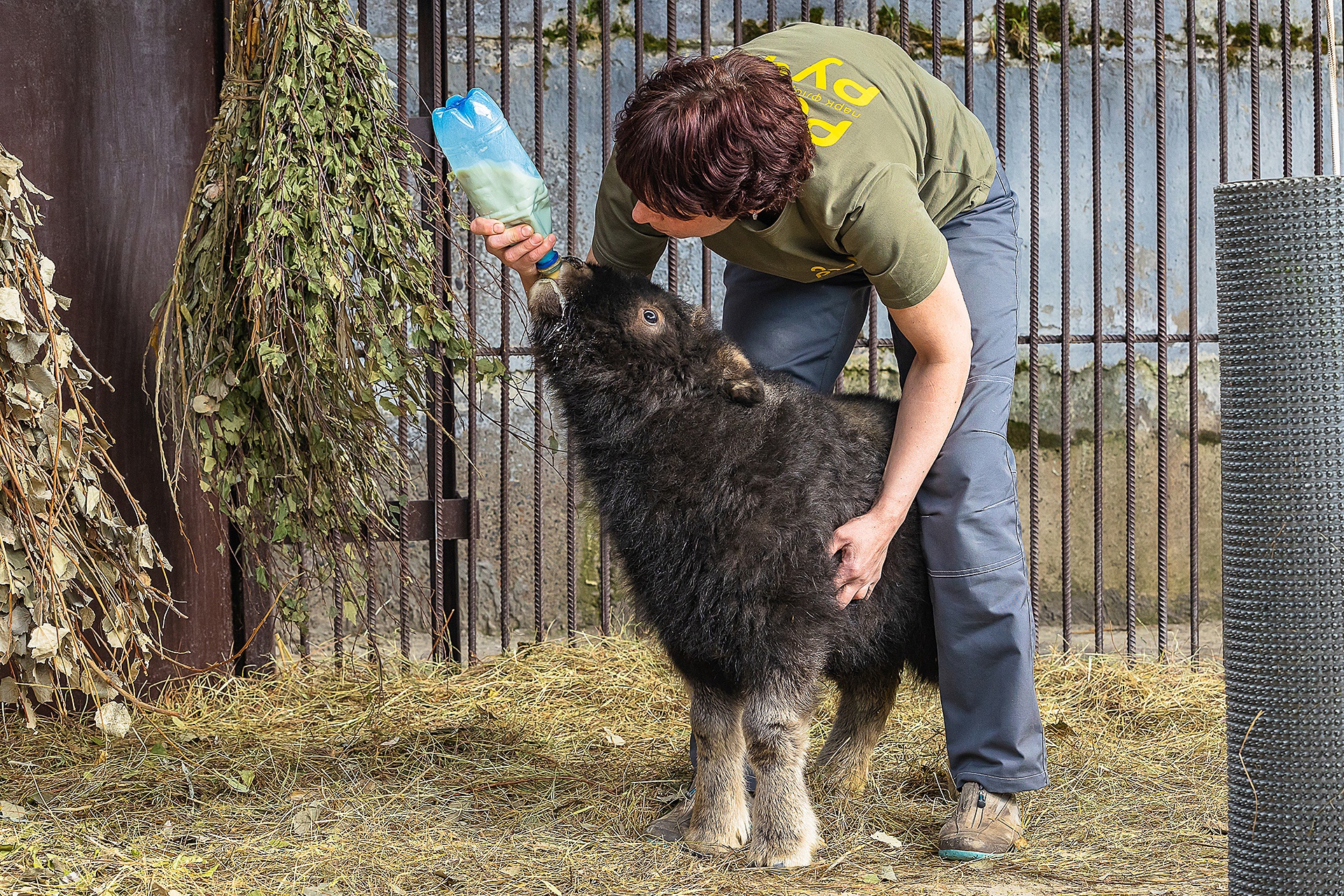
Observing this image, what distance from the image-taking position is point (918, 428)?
283 cm

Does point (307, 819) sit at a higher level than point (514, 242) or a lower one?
lower

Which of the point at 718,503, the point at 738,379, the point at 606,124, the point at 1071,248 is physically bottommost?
the point at 718,503

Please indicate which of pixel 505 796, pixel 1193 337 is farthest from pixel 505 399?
pixel 1193 337

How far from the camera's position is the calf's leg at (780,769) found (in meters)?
2.85

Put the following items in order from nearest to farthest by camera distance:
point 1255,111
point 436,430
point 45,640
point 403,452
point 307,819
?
point 45,640
point 307,819
point 403,452
point 436,430
point 1255,111

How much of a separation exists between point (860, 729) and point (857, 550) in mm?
794

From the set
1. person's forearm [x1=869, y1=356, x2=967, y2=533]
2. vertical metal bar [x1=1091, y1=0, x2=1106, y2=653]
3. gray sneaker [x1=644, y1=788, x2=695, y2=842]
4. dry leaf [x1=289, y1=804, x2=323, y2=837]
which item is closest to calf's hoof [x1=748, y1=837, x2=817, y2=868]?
gray sneaker [x1=644, y1=788, x2=695, y2=842]

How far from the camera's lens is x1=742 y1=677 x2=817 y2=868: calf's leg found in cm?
285

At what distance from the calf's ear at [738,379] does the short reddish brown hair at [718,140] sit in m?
0.38

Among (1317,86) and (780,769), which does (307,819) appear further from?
(1317,86)

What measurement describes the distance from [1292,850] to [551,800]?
1869 millimetres

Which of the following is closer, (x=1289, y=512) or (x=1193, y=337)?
(x=1289, y=512)

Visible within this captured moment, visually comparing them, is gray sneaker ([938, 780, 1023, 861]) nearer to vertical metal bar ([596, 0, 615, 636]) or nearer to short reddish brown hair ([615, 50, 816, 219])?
short reddish brown hair ([615, 50, 816, 219])

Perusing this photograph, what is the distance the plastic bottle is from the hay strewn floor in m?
1.46
